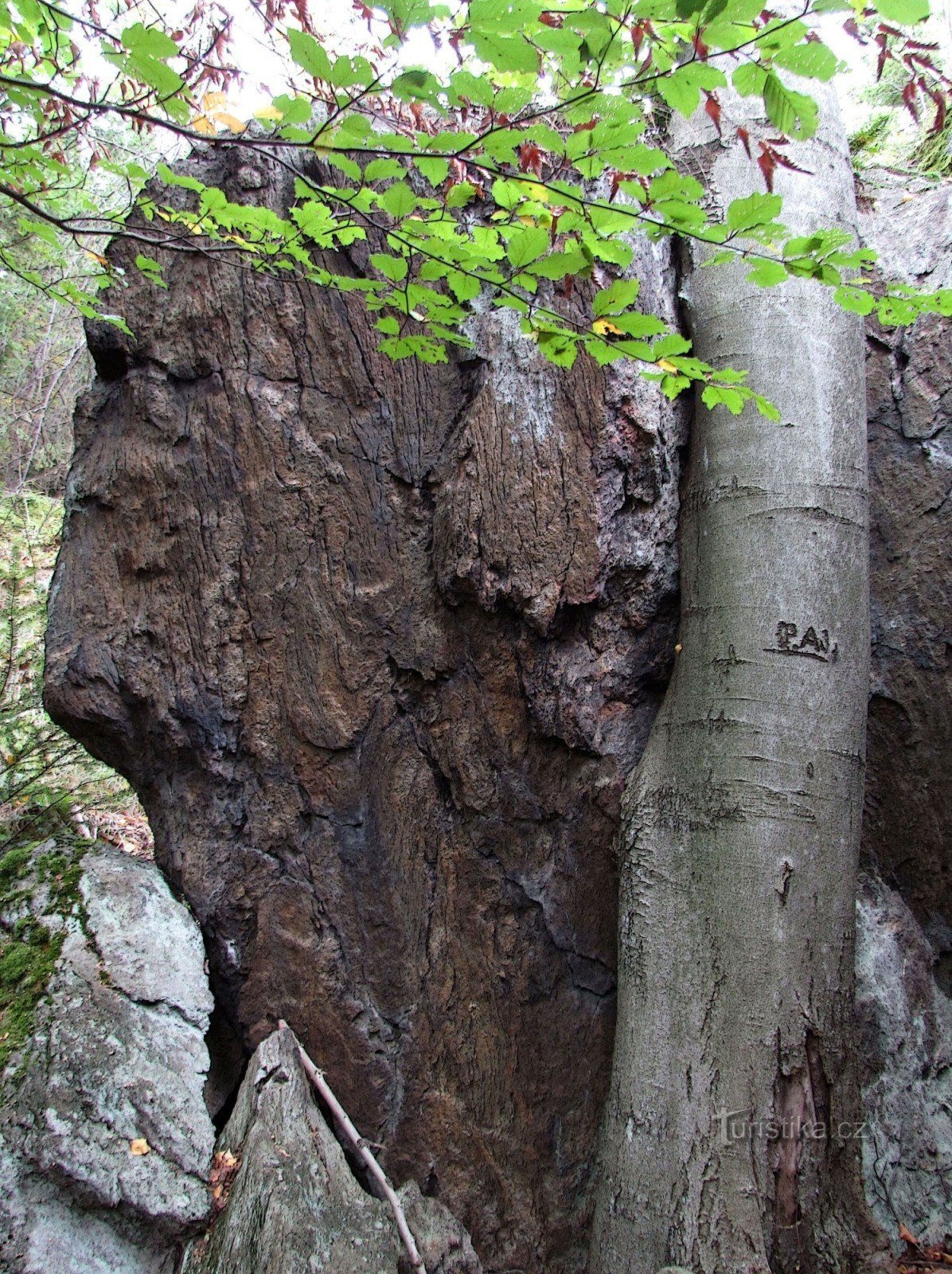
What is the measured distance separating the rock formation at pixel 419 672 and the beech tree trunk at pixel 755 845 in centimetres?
25

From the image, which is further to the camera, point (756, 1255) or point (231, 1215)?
point (231, 1215)

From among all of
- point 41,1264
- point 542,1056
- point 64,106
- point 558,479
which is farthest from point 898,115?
point 41,1264

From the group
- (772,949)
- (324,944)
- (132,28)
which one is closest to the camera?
(132,28)

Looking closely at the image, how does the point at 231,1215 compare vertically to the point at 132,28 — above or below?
below

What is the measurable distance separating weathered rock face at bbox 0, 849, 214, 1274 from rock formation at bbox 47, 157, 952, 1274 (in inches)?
7.9

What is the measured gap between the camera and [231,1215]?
6.90 feet

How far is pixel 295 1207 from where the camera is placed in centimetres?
210

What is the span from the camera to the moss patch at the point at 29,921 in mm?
2240

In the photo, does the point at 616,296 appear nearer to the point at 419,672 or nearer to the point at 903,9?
the point at 903,9

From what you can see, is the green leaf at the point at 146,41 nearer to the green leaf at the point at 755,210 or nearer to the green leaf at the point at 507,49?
the green leaf at the point at 507,49

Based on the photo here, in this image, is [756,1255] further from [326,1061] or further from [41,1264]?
[41,1264]

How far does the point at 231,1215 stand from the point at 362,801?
45.3 inches

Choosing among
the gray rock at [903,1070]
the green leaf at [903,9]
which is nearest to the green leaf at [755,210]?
the green leaf at [903,9]

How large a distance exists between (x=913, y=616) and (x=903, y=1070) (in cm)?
144
